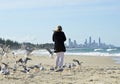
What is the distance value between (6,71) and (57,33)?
3.34 metres

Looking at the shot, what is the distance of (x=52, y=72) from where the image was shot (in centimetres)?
1436

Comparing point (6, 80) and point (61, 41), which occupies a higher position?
point (61, 41)

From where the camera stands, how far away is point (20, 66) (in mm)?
15773

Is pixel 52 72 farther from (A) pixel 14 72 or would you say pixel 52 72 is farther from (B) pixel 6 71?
(B) pixel 6 71

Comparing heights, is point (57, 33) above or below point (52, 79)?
above

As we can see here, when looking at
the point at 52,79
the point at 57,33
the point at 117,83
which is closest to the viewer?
the point at 117,83

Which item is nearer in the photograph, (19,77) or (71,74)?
(19,77)

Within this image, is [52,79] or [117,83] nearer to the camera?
[117,83]

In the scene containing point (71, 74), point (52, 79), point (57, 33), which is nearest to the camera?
point (52, 79)

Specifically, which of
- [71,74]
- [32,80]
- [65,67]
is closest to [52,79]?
[32,80]

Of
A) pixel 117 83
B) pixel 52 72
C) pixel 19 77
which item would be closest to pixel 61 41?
pixel 52 72

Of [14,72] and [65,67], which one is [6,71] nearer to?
[14,72]

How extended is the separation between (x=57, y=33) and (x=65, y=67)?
127 cm

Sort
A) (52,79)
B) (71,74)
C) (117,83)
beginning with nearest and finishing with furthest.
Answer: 1. (117,83)
2. (52,79)
3. (71,74)
